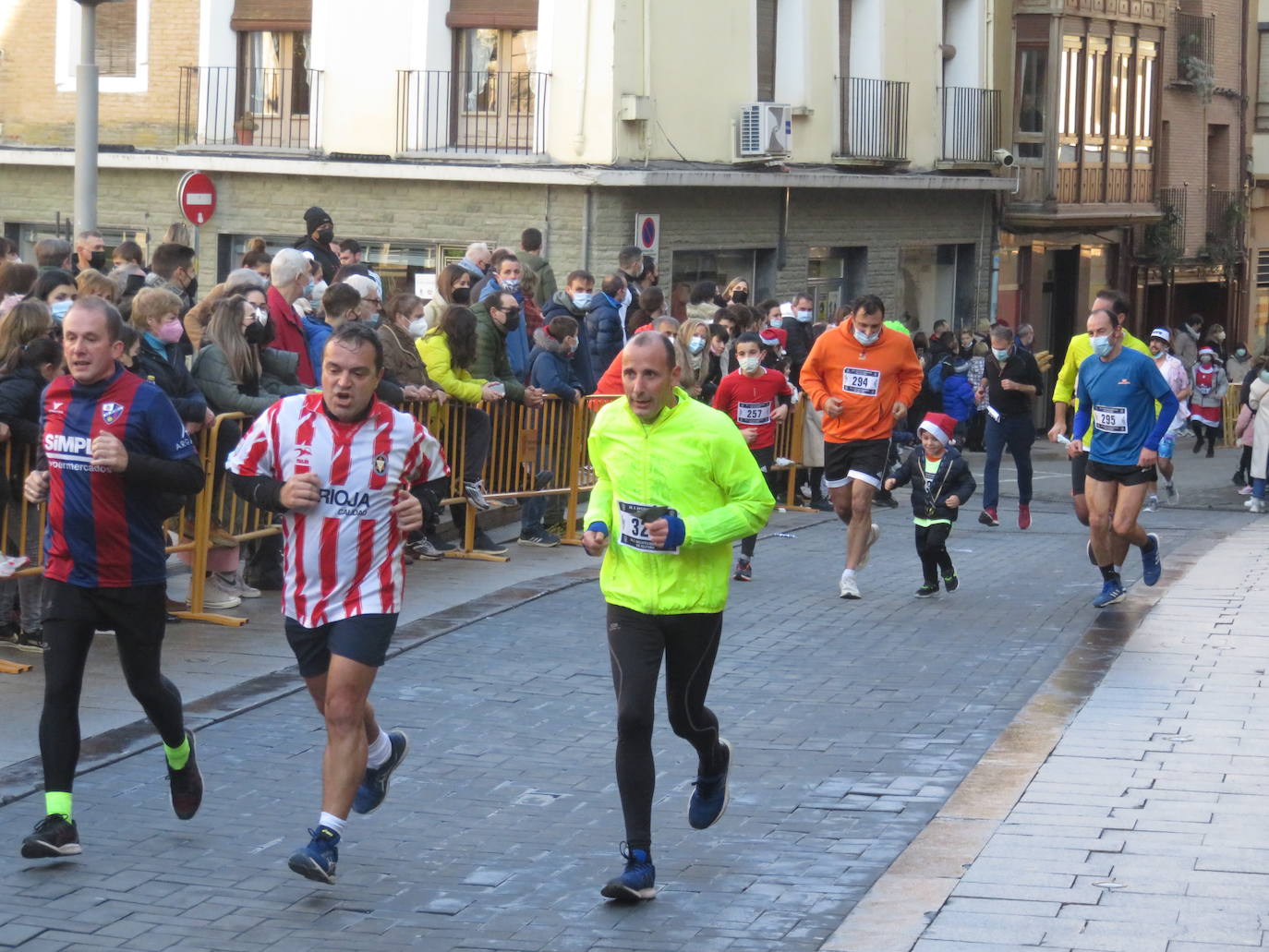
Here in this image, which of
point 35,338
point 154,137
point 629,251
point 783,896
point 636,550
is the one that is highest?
point 154,137

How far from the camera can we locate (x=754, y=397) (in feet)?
45.4

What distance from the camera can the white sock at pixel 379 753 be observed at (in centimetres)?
681

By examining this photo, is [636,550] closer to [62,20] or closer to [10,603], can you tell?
[10,603]

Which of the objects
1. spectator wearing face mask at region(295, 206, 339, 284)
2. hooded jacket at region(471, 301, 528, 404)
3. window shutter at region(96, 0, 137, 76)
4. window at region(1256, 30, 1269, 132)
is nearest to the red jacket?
hooded jacket at region(471, 301, 528, 404)

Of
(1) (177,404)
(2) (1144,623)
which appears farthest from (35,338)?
(2) (1144,623)

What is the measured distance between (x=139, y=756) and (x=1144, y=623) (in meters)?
6.01

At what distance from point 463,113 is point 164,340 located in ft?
47.3

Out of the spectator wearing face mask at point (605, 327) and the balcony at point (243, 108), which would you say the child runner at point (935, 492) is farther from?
the balcony at point (243, 108)

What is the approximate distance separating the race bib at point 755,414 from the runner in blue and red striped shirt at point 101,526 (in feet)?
23.8

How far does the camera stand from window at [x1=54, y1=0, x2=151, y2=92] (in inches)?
1008

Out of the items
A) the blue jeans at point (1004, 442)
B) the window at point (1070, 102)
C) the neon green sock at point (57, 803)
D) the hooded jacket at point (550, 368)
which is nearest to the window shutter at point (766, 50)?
the blue jeans at point (1004, 442)

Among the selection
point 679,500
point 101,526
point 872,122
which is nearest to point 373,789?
point 101,526

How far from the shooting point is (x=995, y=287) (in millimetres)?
33781

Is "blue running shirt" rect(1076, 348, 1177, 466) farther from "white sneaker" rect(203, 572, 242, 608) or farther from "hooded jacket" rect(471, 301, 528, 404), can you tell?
"white sneaker" rect(203, 572, 242, 608)
